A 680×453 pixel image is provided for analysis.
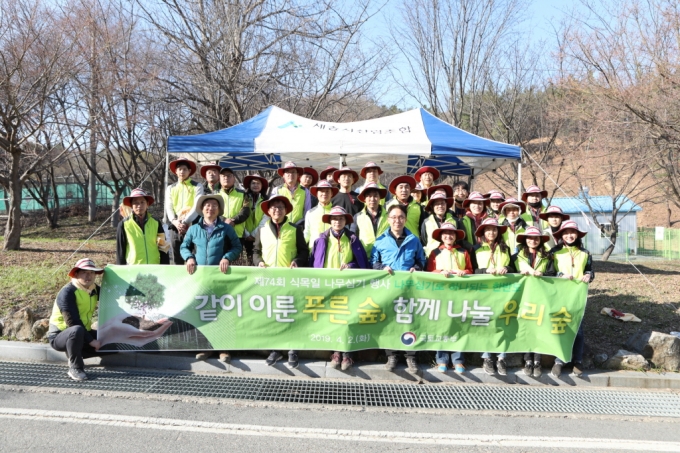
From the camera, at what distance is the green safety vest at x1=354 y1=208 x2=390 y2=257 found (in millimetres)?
5582

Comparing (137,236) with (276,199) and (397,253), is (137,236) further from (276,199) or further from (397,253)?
(397,253)

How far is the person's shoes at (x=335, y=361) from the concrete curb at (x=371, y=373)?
47 millimetres

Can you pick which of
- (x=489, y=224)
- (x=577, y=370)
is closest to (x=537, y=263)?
(x=489, y=224)

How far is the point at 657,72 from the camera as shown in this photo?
8.81 metres

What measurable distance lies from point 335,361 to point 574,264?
2.86 meters

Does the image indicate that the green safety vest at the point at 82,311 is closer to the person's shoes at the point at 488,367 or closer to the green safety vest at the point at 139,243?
the green safety vest at the point at 139,243

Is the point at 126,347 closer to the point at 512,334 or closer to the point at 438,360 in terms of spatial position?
the point at 438,360

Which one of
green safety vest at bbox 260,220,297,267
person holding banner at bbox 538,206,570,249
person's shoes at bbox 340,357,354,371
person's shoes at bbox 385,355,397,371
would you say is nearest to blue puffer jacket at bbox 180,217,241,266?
green safety vest at bbox 260,220,297,267

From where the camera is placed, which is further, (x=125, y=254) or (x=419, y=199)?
(x=419, y=199)

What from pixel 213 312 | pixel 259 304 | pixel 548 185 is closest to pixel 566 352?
pixel 259 304

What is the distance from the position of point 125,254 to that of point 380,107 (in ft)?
46.0

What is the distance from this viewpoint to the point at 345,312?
5211 millimetres

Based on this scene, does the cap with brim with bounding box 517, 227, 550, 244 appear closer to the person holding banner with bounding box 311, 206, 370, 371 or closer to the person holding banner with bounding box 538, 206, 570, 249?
the person holding banner with bounding box 538, 206, 570, 249

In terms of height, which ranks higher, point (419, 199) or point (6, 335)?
point (419, 199)
